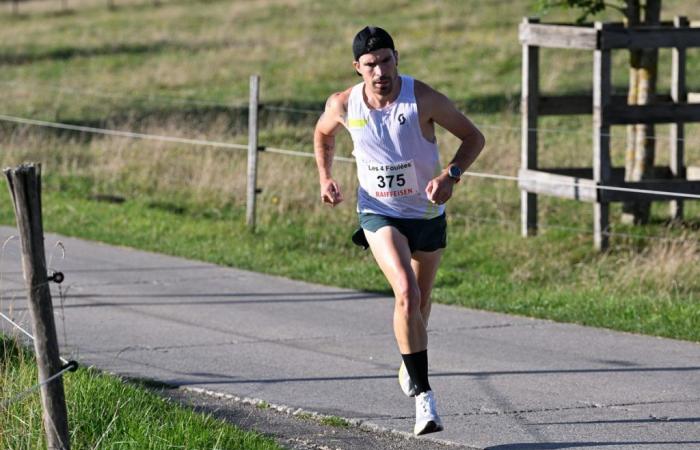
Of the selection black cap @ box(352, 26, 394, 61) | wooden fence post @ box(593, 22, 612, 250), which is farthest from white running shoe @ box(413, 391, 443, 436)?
wooden fence post @ box(593, 22, 612, 250)

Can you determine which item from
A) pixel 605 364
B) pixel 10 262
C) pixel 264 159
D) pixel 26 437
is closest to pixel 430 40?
pixel 264 159

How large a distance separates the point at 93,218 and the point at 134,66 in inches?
836

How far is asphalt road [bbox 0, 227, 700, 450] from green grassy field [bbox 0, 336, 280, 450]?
77 cm

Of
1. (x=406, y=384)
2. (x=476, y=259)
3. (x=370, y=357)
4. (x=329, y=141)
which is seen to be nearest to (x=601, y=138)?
(x=476, y=259)

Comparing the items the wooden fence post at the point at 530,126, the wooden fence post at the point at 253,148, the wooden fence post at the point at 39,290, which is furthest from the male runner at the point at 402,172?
the wooden fence post at the point at 253,148

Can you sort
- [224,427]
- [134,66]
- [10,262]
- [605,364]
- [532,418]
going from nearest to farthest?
1. [224,427]
2. [532,418]
3. [605,364]
4. [10,262]
5. [134,66]

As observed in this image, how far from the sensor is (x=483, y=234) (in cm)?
1397

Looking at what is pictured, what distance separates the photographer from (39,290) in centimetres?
577

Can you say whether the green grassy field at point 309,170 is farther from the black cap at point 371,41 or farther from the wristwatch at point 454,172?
the black cap at point 371,41

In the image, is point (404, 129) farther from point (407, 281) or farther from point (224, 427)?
point (224, 427)

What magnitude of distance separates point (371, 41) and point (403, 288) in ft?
4.07

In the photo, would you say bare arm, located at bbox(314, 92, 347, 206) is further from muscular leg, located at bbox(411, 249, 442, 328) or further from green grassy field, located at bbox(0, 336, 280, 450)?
green grassy field, located at bbox(0, 336, 280, 450)

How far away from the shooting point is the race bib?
23.6 feet

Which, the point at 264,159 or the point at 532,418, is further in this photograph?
the point at 264,159
